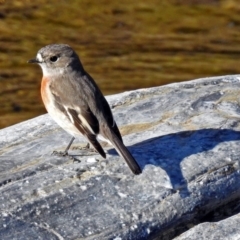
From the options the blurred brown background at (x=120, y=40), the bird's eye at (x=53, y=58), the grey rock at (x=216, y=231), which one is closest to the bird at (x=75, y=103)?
the bird's eye at (x=53, y=58)

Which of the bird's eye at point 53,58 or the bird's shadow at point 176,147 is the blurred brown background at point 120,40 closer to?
the bird's eye at point 53,58

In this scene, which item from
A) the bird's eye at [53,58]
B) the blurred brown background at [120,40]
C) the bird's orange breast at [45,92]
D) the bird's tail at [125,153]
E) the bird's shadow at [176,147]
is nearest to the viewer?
the bird's tail at [125,153]

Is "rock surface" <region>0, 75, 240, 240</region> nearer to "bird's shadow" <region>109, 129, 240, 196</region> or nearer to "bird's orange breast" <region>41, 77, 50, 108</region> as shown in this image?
"bird's shadow" <region>109, 129, 240, 196</region>

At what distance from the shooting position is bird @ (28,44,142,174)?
22.8 feet

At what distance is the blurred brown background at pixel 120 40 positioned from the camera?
1227 centimetres

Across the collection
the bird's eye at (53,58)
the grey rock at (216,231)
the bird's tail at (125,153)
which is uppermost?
the bird's eye at (53,58)

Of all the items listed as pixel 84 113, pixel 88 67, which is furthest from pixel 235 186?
pixel 88 67

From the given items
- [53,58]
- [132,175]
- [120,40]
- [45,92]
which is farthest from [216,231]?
[120,40]

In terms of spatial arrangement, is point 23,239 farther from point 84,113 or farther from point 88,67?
point 88,67

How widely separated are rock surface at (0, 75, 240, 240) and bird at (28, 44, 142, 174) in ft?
0.63

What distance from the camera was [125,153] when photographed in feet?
22.2

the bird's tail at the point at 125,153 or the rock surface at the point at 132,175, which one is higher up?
the bird's tail at the point at 125,153

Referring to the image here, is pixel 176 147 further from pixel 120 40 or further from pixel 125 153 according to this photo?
pixel 120 40

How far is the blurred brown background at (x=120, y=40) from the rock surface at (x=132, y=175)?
11.8ft
